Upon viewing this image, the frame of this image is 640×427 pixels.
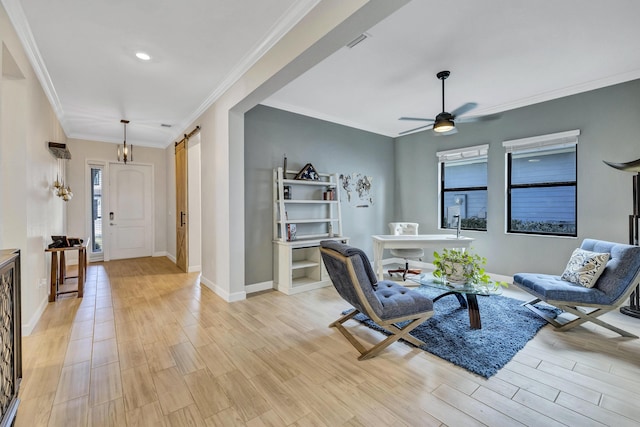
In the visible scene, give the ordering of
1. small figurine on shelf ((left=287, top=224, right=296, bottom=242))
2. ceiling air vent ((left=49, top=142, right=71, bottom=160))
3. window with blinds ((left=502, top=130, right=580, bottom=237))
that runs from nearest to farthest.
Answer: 1. ceiling air vent ((left=49, top=142, right=71, bottom=160))
2. window with blinds ((left=502, top=130, right=580, bottom=237))
3. small figurine on shelf ((left=287, top=224, right=296, bottom=242))

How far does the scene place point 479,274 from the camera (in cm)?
298

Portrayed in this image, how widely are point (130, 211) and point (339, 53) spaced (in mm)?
6097

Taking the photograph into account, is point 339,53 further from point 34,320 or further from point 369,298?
point 34,320

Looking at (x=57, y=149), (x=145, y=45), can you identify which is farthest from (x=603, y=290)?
(x=57, y=149)

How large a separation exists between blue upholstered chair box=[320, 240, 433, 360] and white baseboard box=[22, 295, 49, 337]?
293 cm

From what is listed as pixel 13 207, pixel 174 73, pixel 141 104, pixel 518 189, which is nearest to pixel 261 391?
pixel 13 207

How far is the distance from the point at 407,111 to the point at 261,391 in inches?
176

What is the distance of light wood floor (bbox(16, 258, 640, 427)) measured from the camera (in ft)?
5.62

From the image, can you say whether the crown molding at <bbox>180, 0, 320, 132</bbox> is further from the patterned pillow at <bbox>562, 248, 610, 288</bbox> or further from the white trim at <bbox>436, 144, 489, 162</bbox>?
the white trim at <bbox>436, 144, 489, 162</bbox>

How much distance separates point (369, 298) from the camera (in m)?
2.34

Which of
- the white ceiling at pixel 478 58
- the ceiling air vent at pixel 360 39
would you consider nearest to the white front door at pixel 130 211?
the white ceiling at pixel 478 58

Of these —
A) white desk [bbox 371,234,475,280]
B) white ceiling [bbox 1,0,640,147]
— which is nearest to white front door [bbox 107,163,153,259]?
white ceiling [bbox 1,0,640,147]

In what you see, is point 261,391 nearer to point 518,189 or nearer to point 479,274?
point 479,274

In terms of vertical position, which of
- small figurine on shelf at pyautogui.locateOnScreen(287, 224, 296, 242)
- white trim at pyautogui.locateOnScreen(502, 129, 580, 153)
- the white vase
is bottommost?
the white vase
